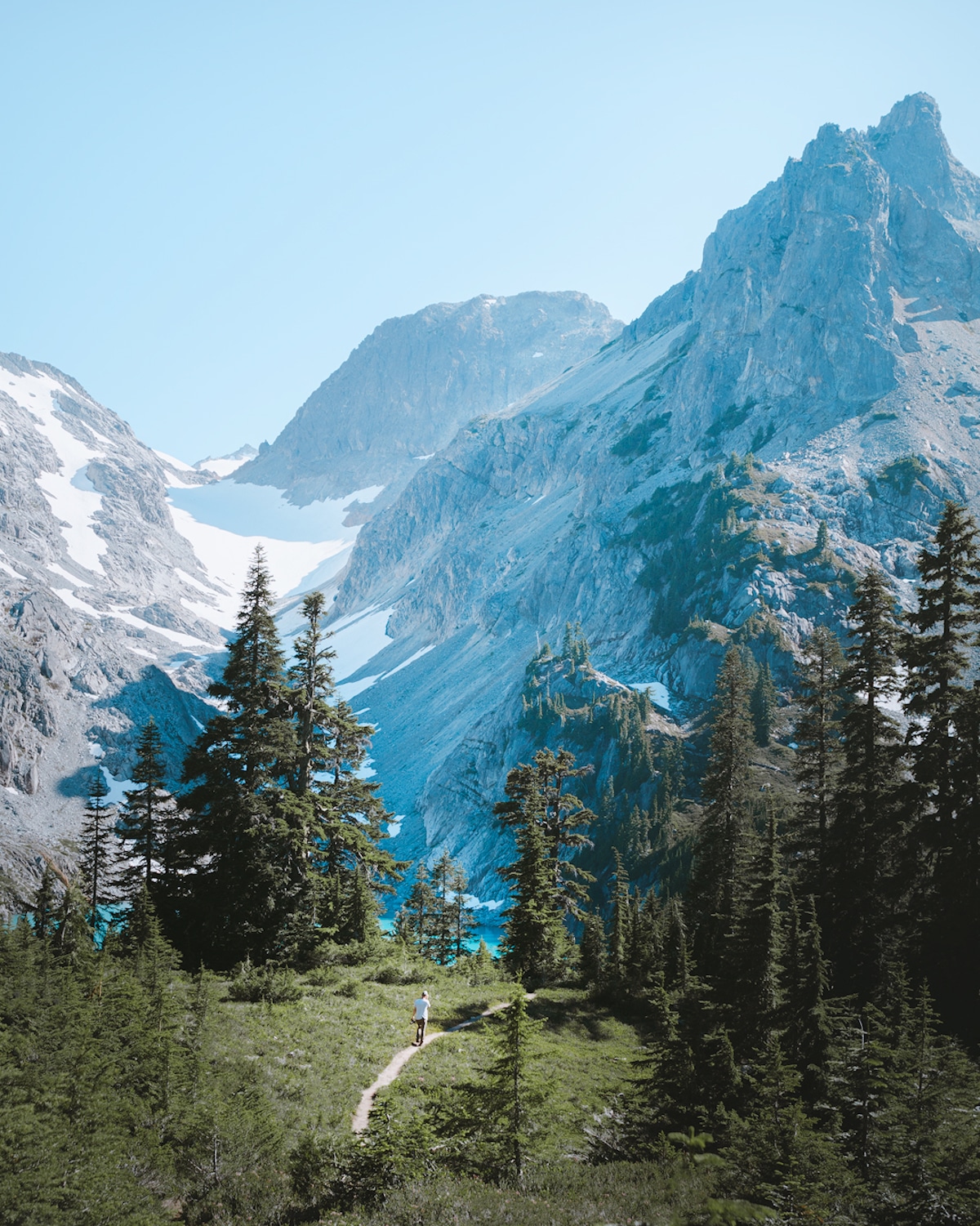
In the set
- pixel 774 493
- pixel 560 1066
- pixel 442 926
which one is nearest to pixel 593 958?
pixel 560 1066

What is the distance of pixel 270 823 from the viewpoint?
26.6 m

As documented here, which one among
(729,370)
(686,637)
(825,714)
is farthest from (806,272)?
(825,714)

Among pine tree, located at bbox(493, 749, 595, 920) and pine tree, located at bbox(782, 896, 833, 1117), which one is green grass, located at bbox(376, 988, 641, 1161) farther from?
pine tree, located at bbox(493, 749, 595, 920)

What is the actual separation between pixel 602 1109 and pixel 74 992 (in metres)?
13.0

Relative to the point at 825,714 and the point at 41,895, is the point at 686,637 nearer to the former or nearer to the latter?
the point at 825,714

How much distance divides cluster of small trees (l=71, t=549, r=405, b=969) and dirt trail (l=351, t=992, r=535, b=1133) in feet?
18.3

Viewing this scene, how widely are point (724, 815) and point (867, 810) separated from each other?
8592 millimetres

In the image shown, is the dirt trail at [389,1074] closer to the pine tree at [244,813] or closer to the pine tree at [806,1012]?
the pine tree at [244,813]

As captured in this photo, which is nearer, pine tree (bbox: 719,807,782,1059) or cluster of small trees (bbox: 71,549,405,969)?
pine tree (bbox: 719,807,782,1059)

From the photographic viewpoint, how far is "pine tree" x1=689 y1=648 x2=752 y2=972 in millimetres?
38344

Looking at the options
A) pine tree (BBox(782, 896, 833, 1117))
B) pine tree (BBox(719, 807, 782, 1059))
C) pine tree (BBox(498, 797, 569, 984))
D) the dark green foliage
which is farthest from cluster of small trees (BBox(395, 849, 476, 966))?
pine tree (BBox(782, 896, 833, 1117))

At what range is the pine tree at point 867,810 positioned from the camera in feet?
101

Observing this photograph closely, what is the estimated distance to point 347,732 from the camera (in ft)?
99.8

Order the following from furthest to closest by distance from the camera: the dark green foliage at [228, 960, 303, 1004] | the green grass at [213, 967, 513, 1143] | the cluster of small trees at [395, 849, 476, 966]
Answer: the cluster of small trees at [395, 849, 476, 966], the dark green foliage at [228, 960, 303, 1004], the green grass at [213, 967, 513, 1143]
